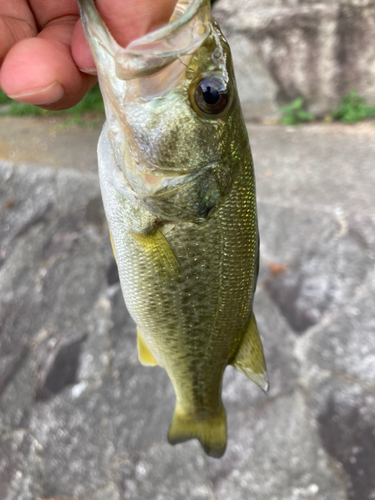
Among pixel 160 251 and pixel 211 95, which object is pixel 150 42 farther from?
pixel 160 251

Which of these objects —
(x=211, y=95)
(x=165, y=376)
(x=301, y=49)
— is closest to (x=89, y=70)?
(x=211, y=95)

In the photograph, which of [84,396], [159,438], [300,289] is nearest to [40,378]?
[84,396]

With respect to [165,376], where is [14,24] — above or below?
above

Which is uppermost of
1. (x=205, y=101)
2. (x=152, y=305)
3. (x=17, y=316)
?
(x=205, y=101)

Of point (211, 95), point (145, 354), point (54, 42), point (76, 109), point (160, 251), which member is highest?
point (54, 42)

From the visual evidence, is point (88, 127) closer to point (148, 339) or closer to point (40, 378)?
point (40, 378)

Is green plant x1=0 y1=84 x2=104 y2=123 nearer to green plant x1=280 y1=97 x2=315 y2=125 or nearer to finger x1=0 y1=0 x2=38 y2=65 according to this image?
green plant x1=280 y1=97 x2=315 y2=125

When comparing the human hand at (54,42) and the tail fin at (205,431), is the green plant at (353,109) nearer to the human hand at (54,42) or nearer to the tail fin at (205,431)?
the human hand at (54,42)
